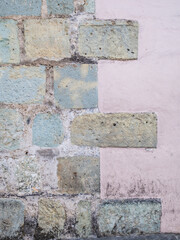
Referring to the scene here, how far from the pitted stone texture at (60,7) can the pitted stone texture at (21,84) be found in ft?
0.82

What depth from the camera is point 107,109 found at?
1.08m

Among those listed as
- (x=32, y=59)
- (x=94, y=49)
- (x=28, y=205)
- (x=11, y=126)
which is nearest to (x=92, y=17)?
(x=94, y=49)

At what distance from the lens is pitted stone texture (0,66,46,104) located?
1.07m

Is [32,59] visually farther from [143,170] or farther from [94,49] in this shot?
[143,170]

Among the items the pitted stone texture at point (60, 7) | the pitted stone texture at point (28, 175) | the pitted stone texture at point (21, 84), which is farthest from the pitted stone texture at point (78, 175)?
the pitted stone texture at point (60, 7)

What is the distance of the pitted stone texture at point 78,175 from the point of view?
1.10 metres

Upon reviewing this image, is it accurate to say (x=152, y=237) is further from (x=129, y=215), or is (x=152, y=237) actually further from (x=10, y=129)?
(x=10, y=129)

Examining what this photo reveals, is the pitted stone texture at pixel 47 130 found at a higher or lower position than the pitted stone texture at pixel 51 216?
higher

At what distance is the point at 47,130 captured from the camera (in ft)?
3.57

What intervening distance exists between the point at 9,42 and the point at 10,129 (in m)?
0.39

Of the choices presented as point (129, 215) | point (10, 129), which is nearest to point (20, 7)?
point (10, 129)

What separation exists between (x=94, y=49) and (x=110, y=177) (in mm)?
A: 582

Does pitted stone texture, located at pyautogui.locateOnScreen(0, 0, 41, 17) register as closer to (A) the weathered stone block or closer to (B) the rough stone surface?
(A) the weathered stone block

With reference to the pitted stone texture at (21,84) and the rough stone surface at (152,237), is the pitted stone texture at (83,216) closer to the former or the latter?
the rough stone surface at (152,237)
